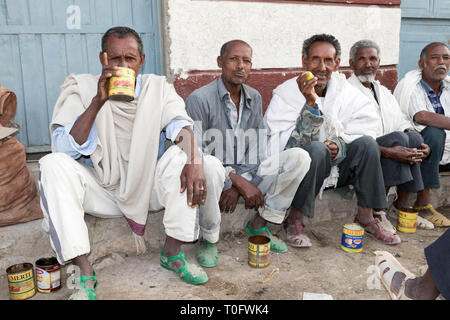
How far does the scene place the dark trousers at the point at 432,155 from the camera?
126 inches

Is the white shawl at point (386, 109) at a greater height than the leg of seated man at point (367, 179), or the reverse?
the white shawl at point (386, 109)

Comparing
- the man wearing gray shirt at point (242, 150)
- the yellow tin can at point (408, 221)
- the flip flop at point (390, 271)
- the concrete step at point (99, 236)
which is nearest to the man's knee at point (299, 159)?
the man wearing gray shirt at point (242, 150)

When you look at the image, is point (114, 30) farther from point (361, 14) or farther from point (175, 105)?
point (361, 14)

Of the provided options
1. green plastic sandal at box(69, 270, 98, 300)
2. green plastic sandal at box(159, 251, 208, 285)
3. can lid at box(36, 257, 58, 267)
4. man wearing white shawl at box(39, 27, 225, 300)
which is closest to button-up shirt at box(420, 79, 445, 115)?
man wearing white shawl at box(39, 27, 225, 300)

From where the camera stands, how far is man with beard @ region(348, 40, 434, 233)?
298cm

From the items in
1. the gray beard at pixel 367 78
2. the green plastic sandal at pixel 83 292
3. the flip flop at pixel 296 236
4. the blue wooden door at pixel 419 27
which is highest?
the blue wooden door at pixel 419 27

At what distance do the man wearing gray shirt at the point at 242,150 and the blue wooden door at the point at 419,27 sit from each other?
2.92 meters

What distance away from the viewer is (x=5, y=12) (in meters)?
3.13

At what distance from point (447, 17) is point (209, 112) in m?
3.85

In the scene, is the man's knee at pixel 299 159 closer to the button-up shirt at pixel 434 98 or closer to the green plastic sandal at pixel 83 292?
the green plastic sandal at pixel 83 292

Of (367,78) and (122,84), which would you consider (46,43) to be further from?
(367,78)

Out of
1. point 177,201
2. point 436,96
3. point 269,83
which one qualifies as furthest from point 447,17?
point 177,201

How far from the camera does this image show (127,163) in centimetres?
246

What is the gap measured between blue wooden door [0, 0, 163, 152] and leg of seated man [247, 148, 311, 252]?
1804 millimetres
